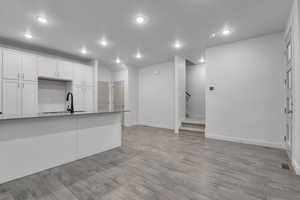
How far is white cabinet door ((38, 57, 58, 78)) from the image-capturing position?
4215mm

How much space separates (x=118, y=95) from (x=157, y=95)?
213 cm

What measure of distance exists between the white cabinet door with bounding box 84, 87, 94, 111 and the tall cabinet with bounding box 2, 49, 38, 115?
158cm

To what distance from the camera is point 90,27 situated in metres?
3.21

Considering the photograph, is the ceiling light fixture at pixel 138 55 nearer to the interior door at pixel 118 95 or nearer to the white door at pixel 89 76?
the interior door at pixel 118 95

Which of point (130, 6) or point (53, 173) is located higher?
point (130, 6)

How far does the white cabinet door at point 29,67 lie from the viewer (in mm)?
3900

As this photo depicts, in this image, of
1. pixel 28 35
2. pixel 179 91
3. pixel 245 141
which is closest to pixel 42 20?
pixel 28 35

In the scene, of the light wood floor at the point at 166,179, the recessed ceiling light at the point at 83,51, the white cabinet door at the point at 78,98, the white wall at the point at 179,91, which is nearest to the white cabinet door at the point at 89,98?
the white cabinet door at the point at 78,98

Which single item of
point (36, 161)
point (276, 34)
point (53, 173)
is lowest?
point (53, 173)

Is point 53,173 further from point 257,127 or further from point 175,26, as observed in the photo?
point 257,127

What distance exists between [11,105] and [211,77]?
19.5 ft

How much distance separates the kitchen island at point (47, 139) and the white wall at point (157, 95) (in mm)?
3313

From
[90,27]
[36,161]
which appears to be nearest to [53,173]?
[36,161]

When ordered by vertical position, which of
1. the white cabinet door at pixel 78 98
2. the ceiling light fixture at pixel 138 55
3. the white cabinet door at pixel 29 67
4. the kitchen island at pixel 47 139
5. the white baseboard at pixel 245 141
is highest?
the ceiling light fixture at pixel 138 55
